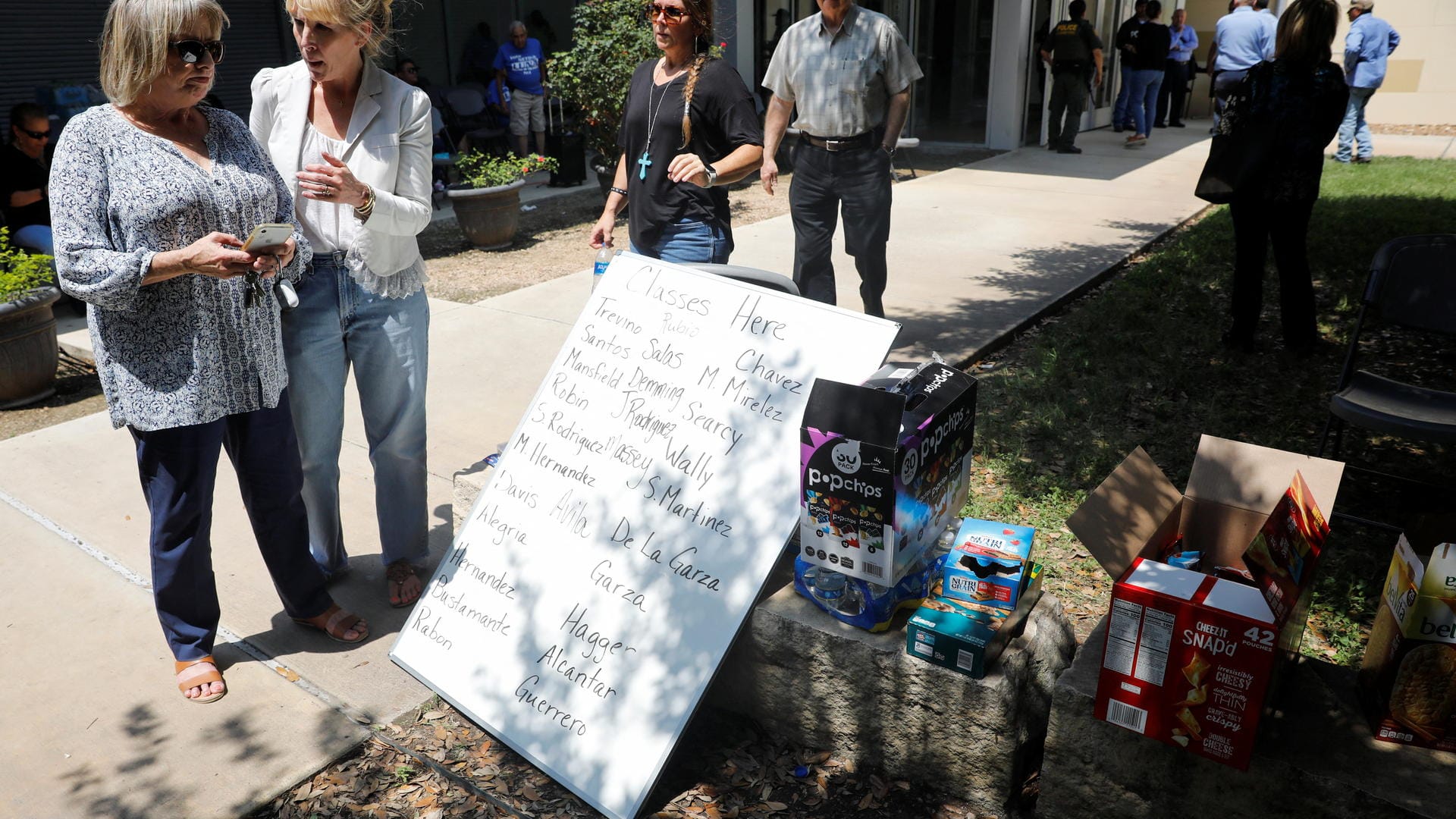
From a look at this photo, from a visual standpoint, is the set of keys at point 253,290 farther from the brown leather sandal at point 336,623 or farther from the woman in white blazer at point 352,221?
the brown leather sandal at point 336,623

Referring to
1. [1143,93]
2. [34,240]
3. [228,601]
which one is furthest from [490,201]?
[1143,93]

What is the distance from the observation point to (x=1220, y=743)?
2.05 meters

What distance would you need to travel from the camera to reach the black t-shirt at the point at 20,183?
7.07 meters

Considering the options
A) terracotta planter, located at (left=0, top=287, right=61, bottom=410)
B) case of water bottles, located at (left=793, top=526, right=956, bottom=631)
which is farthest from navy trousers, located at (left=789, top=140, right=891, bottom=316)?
terracotta planter, located at (left=0, top=287, right=61, bottom=410)

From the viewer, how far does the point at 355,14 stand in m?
2.80

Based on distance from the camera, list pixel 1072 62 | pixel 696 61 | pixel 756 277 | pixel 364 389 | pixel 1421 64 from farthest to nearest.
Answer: pixel 1421 64 < pixel 1072 62 < pixel 696 61 < pixel 364 389 < pixel 756 277

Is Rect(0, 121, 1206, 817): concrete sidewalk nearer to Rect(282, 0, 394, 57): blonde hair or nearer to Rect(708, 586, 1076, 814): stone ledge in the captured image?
Rect(708, 586, 1076, 814): stone ledge

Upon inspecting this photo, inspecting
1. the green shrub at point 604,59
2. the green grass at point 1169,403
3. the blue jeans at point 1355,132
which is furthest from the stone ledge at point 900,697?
the blue jeans at point 1355,132

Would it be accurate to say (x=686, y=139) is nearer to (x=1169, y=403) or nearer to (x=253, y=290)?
(x=253, y=290)

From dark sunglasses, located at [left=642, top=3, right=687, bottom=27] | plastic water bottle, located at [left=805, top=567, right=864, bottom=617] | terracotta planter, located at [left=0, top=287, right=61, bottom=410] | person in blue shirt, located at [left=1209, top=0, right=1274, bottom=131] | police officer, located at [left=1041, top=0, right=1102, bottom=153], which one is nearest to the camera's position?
plastic water bottle, located at [left=805, top=567, right=864, bottom=617]

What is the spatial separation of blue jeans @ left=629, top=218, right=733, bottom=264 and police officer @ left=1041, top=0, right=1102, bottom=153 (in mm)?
10920

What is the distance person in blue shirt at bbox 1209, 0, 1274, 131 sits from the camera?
12156 millimetres

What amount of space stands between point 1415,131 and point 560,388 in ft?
60.8

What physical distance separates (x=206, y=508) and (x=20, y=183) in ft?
19.2
